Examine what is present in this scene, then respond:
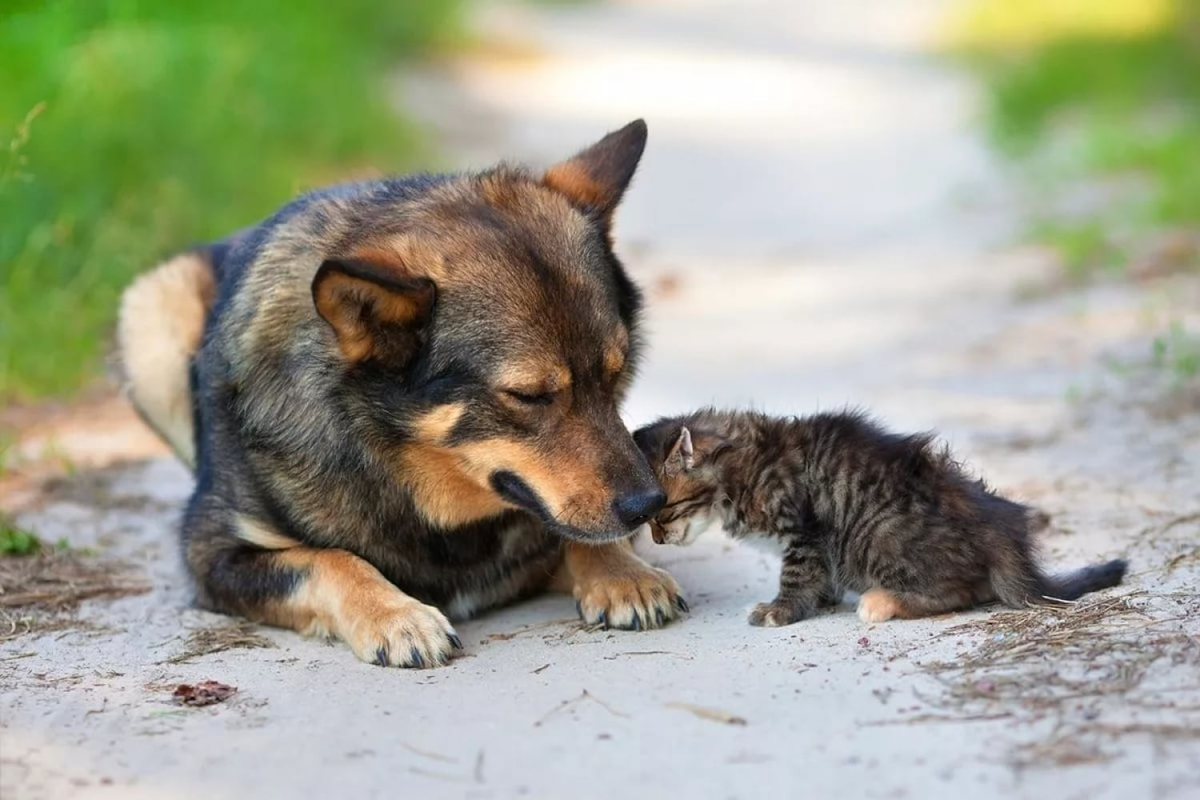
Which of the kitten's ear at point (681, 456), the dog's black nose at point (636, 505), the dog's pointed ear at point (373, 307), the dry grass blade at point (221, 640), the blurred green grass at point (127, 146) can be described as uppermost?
the blurred green grass at point (127, 146)

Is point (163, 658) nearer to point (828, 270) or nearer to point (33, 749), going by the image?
point (33, 749)

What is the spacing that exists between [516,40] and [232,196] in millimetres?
12876

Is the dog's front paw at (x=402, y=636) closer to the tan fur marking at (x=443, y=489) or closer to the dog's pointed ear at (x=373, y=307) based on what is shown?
the tan fur marking at (x=443, y=489)

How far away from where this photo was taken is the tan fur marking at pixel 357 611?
14.8ft

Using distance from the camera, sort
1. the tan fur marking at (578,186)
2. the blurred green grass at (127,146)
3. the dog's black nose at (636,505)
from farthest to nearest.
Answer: the blurred green grass at (127,146) < the tan fur marking at (578,186) < the dog's black nose at (636,505)

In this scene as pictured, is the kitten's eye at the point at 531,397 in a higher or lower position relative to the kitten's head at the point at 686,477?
higher

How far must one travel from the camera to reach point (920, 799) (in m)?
3.23

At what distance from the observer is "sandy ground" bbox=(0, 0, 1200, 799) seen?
3482 millimetres

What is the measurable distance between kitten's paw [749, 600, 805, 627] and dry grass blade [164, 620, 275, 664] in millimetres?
1548

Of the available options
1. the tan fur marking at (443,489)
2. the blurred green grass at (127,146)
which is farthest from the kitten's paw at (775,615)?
the blurred green grass at (127,146)

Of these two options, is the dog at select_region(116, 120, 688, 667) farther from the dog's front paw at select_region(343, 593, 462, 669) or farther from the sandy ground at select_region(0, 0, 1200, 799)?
the sandy ground at select_region(0, 0, 1200, 799)

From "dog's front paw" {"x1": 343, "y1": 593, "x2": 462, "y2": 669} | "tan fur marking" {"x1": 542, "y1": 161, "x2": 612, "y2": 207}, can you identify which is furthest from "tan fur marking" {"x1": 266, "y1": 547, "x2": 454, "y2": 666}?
"tan fur marking" {"x1": 542, "y1": 161, "x2": 612, "y2": 207}

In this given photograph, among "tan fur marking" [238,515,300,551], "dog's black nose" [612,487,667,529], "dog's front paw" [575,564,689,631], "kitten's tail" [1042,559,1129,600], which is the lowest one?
"dog's front paw" [575,564,689,631]

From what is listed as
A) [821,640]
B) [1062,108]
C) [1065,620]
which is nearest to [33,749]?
[821,640]
